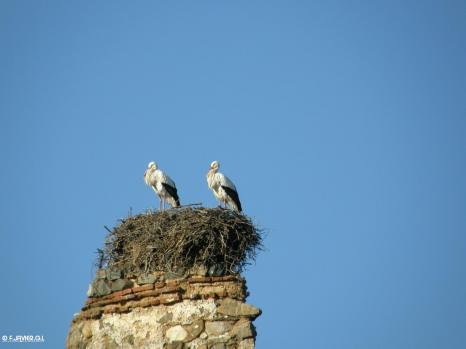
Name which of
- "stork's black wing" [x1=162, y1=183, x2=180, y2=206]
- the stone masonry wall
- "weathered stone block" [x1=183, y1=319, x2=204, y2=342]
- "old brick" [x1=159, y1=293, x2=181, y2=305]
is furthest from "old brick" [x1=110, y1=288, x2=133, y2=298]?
"stork's black wing" [x1=162, y1=183, x2=180, y2=206]

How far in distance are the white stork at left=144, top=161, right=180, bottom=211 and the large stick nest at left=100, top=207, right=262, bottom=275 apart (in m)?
4.91

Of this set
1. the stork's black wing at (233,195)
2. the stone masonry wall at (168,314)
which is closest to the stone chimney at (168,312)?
the stone masonry wall at (168,314)

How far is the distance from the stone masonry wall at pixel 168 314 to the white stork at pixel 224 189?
5980 mm

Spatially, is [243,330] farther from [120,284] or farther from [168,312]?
[120,284]

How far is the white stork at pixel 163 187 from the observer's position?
58.6ft

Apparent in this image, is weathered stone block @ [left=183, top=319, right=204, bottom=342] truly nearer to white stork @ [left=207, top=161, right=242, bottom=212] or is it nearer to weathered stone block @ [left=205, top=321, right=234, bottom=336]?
weathered stone block @ [left=205, top=321, right=234, bottom=336]

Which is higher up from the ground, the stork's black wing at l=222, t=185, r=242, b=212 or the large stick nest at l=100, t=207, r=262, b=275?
the stork's black wing at l=222, t=185, r=242, b=212

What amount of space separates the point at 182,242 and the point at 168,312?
3.32ft

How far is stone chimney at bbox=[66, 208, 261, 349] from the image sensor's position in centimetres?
1066

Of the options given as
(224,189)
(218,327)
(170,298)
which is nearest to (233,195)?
(224,189)

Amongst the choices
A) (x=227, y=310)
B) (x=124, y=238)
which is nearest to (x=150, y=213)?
(x=124, y=238)

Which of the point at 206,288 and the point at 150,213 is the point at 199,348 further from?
the point at 150,213

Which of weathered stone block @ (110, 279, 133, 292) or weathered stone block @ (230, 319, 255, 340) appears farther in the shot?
weathered stone block @ (110, 279, 133, 292)

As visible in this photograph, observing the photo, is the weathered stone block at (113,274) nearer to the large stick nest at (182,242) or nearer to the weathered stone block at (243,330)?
the large stick nest at (182,242)
